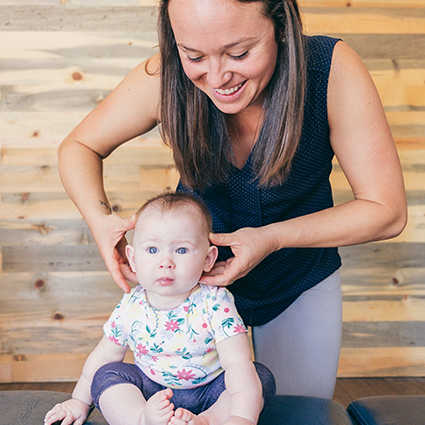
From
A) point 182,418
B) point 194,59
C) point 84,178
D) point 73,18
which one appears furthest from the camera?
point 73,18

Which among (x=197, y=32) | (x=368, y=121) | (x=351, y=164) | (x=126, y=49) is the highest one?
(x=126, y=49)

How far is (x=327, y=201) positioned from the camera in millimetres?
1395

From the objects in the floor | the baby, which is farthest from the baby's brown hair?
the floor

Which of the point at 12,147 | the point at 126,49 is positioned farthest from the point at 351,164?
the point at 12,147

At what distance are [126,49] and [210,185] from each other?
1.25m

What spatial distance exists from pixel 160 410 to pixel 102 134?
751 mm

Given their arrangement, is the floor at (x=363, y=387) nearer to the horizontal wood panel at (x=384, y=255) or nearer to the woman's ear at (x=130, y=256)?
the horizontal wood panel at (x=384, y=255)

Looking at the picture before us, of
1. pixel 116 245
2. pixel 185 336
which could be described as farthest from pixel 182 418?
pixel 116 245

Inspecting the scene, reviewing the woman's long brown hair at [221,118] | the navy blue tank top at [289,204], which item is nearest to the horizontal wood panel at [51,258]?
the navy blue tank top at [289,204]

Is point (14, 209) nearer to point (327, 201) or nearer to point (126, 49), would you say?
point (126, 49)

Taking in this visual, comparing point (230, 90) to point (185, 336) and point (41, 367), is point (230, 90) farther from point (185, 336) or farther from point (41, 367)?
point (41, 367)

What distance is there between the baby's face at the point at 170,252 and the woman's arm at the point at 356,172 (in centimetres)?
10

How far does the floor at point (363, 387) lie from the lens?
91.7 inches

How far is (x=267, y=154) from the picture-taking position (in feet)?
3.79
